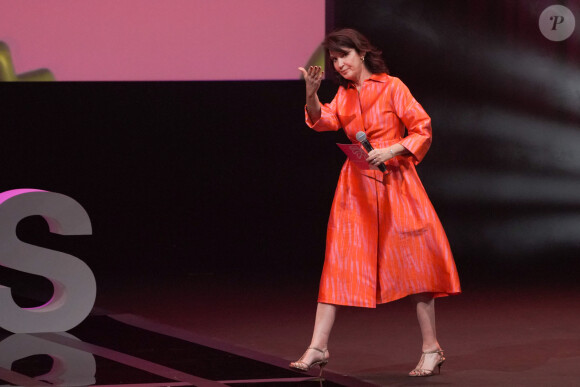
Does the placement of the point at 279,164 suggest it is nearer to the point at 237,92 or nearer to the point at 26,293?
the point at 237,92

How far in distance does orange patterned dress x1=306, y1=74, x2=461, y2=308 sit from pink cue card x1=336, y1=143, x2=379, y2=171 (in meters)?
0.16

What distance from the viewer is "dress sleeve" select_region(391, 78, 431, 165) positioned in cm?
360

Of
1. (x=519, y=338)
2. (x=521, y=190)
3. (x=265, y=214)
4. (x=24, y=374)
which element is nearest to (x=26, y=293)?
(x=265, y=214)

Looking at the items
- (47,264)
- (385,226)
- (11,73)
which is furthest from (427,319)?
(11,73)

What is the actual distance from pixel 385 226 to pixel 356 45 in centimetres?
67

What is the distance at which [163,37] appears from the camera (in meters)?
6.24

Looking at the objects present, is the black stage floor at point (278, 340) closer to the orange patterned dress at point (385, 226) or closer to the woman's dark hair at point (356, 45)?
the orange patterned dress at point (385, 226)

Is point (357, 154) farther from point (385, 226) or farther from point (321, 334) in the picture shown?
point (321, 334)

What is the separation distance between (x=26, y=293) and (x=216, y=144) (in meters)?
1.64

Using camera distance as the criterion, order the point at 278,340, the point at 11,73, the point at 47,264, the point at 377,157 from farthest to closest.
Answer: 1. the point at 11,73
2. the point at 47,264
3. the point at 278,340
4. the point at 377,157

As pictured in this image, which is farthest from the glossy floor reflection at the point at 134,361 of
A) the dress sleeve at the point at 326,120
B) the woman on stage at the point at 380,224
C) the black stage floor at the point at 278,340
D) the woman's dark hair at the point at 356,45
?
the woman's dark hair at the point at 356,45

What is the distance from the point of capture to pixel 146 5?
6227mm

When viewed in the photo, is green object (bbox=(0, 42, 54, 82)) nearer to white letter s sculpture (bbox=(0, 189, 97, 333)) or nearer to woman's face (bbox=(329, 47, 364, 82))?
white letter s sculpture (bbox=(0, 189, 97, 333))

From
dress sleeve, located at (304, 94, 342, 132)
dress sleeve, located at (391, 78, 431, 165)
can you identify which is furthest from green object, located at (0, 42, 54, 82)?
dress sleeve, located at (391, 78, 431, 165)
